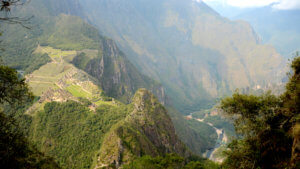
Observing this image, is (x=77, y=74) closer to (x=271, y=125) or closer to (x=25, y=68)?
(x=25, y=68)

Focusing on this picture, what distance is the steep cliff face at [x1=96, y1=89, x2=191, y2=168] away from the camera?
67.8m

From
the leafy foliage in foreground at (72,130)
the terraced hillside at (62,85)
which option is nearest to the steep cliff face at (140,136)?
the leafy foliage in foreground at (72,130)

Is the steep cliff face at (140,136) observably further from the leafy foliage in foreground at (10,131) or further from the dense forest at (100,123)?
the leafy foliage in foreground at (10,131)

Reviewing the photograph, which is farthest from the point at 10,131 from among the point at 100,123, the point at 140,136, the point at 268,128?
the point at 100,123

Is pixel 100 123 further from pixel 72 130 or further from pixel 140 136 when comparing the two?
pixel 140 136

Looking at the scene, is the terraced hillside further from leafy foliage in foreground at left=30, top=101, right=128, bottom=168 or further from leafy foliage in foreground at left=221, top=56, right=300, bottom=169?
leafy foliage in foreground at left=221, top=56, right=300, bottom=169

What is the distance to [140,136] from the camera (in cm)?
8094

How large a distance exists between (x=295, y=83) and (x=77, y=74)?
126 metres

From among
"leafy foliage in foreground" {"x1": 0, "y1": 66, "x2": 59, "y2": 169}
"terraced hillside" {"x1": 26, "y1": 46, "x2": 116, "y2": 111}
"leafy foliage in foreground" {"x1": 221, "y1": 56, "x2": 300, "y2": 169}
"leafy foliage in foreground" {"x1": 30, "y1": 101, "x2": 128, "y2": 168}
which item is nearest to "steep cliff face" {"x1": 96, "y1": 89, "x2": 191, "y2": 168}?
"leafy foliage in foreground" {"x1": 30, "y1": 101, "x2": 128, "y2": 168}

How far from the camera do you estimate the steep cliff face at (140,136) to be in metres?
67.8

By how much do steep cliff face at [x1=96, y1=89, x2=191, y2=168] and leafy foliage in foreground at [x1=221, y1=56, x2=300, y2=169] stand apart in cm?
4333

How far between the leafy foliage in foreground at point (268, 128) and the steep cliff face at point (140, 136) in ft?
142

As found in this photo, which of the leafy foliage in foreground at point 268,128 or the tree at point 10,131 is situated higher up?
the leafy foliage in foreground at point 268,128

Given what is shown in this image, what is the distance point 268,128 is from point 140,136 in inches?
2354
